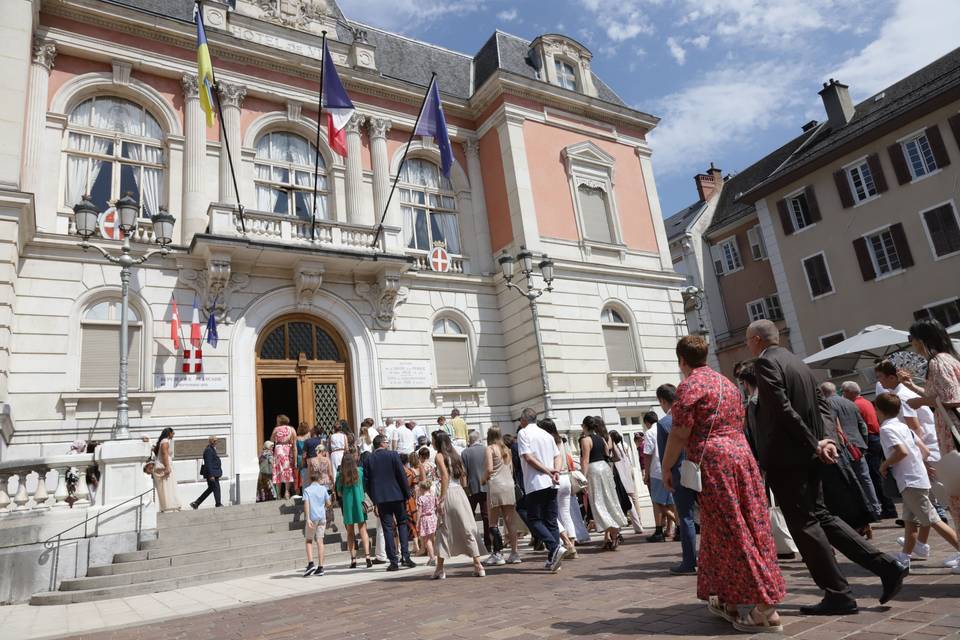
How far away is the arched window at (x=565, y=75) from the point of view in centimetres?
2327

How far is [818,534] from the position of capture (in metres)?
4.14

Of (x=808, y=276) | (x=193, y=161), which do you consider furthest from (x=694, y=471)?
(x=808, y=276)

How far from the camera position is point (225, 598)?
24.6 feet

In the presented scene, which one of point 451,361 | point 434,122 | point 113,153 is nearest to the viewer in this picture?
point 113,153

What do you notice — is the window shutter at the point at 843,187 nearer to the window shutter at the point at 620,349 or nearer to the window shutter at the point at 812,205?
the window shutter at the point at 812,205

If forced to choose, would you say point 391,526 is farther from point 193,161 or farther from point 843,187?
point 843,187

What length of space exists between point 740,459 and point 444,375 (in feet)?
47.7

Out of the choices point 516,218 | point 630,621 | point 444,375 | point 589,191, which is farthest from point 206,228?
point 630,621

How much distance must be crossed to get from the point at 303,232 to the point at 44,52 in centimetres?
726

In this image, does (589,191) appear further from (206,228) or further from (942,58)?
(942,58)

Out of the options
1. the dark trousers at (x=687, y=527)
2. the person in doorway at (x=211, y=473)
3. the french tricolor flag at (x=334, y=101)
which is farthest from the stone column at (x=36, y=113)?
the dark trousers at (x=687, y=527)

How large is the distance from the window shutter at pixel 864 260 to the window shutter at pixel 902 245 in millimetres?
1099

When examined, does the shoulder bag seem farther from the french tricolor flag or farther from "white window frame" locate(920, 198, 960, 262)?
"white window frame" locate(920, 198, 960, 262)

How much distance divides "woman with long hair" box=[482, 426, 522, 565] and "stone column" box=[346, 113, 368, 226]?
11447mm
